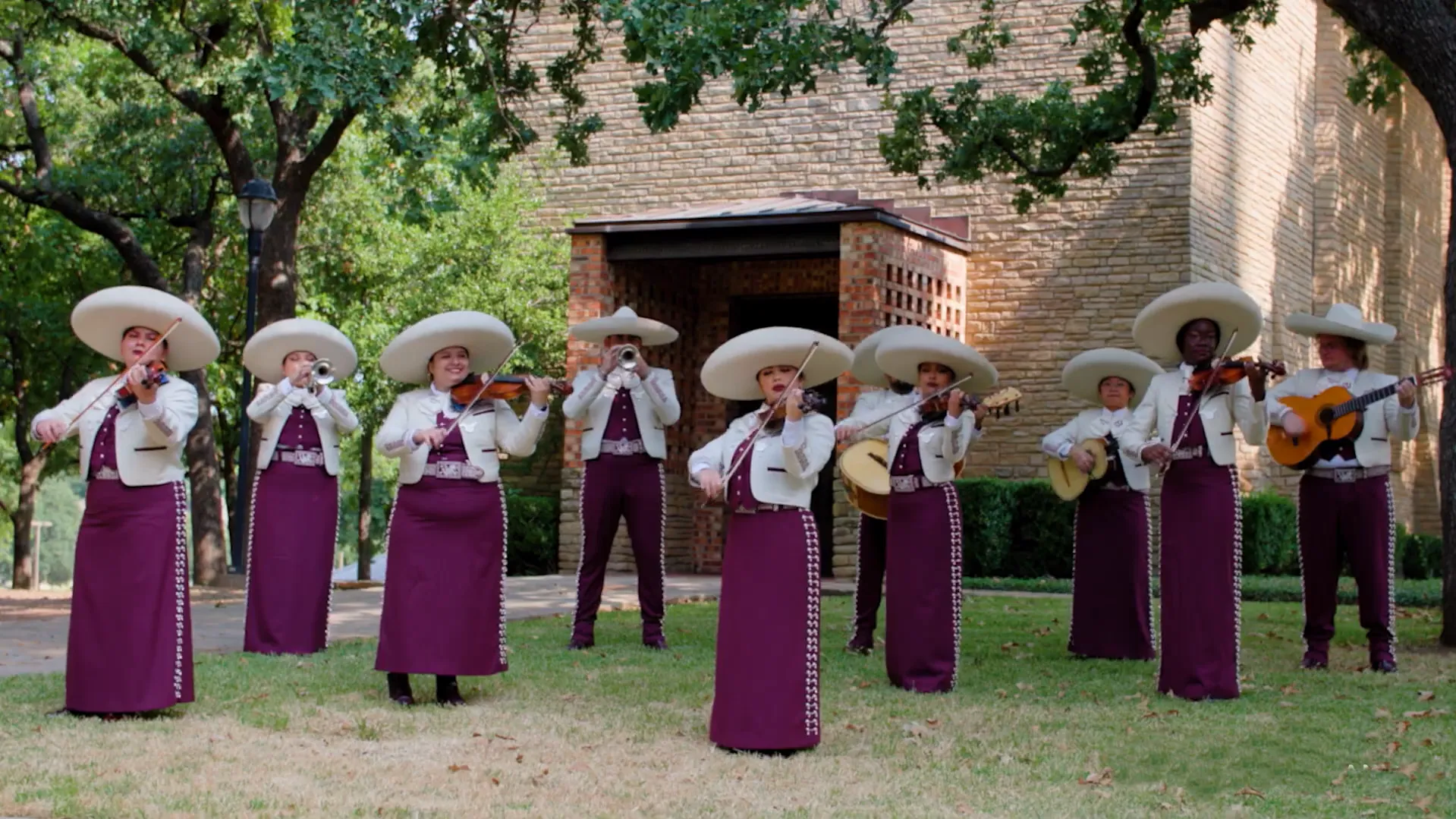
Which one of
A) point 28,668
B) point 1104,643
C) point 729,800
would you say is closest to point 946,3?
point 1104,643

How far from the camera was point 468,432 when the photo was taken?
8664mm

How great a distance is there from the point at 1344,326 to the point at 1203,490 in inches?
72.8

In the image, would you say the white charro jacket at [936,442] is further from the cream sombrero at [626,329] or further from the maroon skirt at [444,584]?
the maroon skirt at [444,584]

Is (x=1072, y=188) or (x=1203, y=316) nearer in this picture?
(x=1203, y=316)

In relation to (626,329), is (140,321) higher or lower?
lower

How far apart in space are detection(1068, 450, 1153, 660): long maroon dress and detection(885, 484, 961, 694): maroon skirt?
192 centimetres

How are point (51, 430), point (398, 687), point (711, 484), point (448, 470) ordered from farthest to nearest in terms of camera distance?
point (398, 687) < point (448, 470) < point (51, 430) < point (711, 484)

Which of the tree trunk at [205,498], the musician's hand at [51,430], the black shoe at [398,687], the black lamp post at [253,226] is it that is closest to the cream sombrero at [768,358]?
the black shoe at [398,687]

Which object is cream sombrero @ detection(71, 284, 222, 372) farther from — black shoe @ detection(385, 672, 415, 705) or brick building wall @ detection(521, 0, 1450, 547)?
brick building wall @ detection(521, 0, 1450, 547)

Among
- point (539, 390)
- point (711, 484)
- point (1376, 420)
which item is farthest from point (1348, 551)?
point (539, 390)

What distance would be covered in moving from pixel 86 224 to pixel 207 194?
4.05m

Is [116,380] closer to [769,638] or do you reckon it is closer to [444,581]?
[444,581]

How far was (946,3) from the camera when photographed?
2042 cm

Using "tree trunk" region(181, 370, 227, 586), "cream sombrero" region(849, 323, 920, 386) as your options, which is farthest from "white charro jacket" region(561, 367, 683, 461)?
"tree trunk" region(181, 370, 227, 586)
